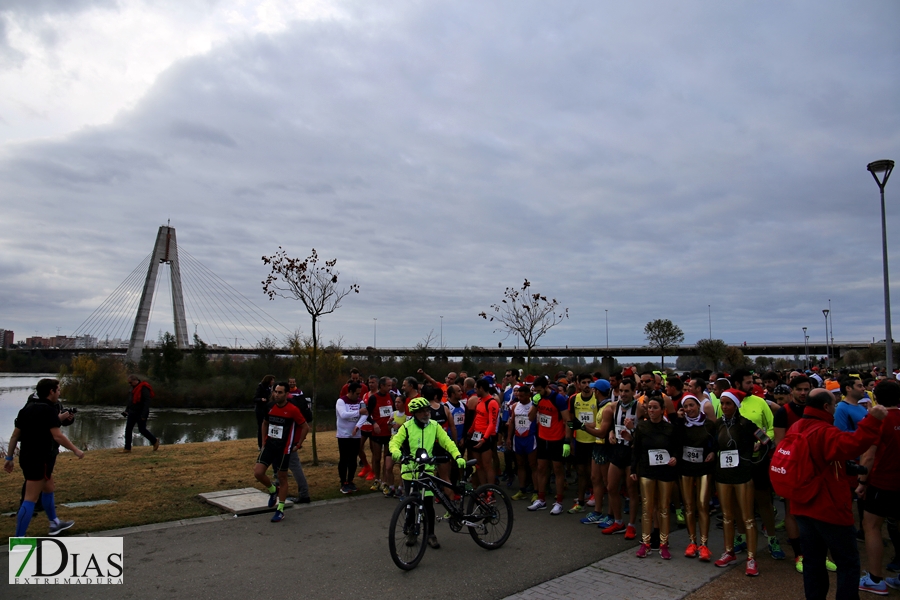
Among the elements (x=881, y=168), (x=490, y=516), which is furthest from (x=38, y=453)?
(x=881, y=168)

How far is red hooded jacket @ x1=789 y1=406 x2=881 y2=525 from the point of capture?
14.2ft

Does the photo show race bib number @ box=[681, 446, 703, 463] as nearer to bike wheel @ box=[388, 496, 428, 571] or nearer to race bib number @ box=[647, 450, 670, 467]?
race bib number @ box=[647, 450, 670, 467]

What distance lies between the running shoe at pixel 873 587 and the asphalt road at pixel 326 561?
234cm

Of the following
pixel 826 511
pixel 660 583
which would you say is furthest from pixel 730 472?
pixel 826 511

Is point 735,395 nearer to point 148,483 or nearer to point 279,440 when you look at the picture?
point 279,440

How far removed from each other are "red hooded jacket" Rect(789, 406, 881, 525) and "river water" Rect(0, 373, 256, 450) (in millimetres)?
22663

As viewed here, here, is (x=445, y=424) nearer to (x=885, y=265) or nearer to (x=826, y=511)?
(x=826, y=511)

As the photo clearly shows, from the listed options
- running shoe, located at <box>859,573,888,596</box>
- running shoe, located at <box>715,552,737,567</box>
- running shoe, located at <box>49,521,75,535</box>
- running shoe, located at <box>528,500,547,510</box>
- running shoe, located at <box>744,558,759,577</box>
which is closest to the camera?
running shoe, located at <box>859,573,888,596</box>

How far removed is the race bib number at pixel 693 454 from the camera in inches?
259

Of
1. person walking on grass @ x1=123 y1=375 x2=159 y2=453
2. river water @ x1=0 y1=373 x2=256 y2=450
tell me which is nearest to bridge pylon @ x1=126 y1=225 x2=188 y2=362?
river water @ x1=0 y1=373 x2=256 y2=450

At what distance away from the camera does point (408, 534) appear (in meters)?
6.19

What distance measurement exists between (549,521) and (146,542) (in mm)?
5024

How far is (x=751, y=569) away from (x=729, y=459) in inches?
42.1

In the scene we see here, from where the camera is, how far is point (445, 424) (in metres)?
8.73
